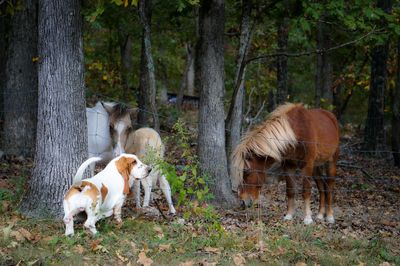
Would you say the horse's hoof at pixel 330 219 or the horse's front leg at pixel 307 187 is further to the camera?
the horse's hoof at pixel 330 219

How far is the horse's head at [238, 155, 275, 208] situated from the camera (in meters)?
9.82

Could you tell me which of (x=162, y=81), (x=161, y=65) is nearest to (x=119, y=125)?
(x=161, y=65)

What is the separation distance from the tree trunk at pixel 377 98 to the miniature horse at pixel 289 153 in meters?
8.44

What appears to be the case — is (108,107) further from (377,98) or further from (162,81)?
(162,81)

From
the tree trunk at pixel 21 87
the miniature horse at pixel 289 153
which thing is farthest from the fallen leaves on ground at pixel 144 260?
the tree trunk at pixel 21 87

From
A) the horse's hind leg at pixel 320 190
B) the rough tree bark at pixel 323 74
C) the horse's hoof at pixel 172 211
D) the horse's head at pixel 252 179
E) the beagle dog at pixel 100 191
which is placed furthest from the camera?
the rough tree bark at pixel 323 74

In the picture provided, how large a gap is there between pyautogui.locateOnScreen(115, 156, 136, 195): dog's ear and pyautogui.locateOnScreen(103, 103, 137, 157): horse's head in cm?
204

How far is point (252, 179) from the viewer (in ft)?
32.3

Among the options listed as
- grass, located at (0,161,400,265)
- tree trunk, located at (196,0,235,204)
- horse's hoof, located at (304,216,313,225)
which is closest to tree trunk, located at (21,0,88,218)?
grass, located at (0,161,400,265)

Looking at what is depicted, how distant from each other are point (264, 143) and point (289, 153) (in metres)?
0.56

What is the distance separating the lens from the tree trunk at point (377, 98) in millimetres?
19000

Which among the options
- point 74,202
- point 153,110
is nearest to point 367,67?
point 153,110

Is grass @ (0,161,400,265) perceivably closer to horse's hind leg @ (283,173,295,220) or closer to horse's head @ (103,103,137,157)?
horse's hind leg @ (283,173,295,220)

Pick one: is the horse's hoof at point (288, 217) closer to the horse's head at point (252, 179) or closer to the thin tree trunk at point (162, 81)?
the horse's head at point (252, 179)
